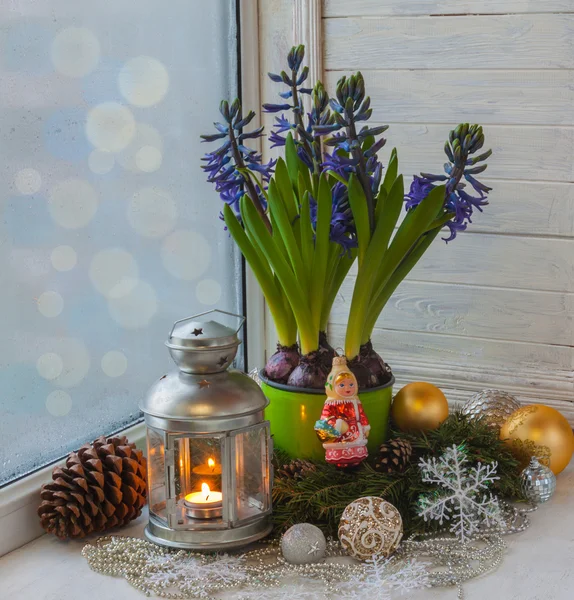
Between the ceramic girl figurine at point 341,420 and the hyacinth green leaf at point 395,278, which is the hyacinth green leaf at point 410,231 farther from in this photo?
the ceramic girl figurine at point 341,420

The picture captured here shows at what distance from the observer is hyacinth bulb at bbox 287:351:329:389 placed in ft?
3.28

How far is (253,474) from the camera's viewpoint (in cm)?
89

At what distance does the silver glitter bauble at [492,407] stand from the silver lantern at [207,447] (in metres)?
0.36

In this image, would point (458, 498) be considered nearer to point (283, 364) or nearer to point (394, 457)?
point (394, 457)

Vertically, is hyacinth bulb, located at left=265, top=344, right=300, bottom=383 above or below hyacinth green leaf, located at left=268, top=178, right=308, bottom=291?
below

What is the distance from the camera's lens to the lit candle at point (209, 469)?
0.87 metres

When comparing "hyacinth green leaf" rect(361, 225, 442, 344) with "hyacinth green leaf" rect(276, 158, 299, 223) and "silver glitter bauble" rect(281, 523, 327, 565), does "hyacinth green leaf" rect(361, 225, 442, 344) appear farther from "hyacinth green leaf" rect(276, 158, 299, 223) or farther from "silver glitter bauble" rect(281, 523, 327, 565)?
"silver glitter bauble" rect(281, 523, 327, 565)

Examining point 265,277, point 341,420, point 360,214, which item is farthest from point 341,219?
point 341,420


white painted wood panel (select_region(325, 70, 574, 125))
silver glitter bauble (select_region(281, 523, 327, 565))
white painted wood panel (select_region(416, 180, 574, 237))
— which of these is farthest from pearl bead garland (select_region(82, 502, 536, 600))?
white painted wood panel (select_region(325, 70, 574, 125))

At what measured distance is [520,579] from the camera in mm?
805

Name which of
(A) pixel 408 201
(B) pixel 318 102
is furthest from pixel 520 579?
(B) pixel 318 102

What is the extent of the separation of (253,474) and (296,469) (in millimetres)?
88

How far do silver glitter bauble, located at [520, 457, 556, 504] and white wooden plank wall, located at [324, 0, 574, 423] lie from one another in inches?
10.7

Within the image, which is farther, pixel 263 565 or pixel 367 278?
pixel 367 278
